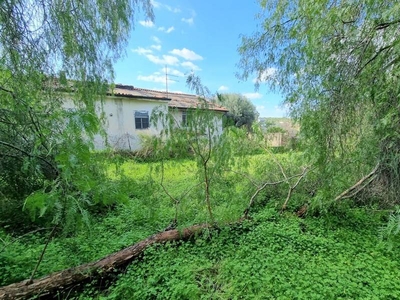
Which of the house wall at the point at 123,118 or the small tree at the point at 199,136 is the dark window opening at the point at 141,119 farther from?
the small tree at the point at 199,136

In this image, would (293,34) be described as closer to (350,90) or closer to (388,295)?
(350,90)

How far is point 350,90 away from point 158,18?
3.24 meters

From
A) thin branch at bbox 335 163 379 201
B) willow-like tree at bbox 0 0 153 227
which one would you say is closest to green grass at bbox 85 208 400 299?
thin branch at bbox 335 163 379 201

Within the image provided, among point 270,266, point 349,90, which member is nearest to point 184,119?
point 270,266

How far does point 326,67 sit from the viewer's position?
2.86m

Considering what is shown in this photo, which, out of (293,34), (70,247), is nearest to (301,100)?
(293,34)

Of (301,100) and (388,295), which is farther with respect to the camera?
(301,100)

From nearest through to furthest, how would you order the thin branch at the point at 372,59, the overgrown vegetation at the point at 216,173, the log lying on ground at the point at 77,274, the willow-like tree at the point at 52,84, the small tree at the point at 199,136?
the willow-like tree at the point at 52,84
the log lying on ground at the point at 77,274
the overgrown vegetation at the point at 216,173
the thin branch at the point at 372,59
the small tree at the point at 199,136

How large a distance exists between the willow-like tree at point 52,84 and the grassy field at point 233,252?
621 mm

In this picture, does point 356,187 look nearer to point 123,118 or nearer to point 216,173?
point 216,173

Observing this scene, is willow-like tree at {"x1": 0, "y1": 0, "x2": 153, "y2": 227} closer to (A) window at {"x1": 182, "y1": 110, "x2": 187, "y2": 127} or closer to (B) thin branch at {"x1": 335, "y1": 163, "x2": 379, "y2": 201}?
(A) window at {"x1": 182, "y1": 110, "x2": 187, "y2": 127}

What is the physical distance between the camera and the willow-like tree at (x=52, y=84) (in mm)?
1812

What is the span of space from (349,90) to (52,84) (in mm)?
4197

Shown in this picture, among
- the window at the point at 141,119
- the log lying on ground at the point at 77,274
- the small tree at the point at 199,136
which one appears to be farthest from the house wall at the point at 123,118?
the log lying on ground at the point at 77,274
